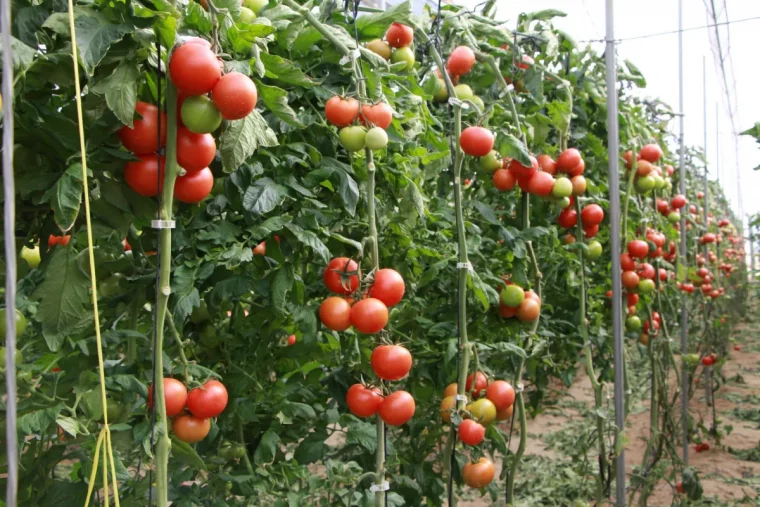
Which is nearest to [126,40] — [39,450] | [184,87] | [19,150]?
[184,87]

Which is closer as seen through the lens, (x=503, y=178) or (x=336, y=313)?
(x=336, y=313)

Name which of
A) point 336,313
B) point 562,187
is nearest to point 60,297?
point 336,313

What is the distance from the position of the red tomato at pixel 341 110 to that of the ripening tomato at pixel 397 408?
1.81 ft

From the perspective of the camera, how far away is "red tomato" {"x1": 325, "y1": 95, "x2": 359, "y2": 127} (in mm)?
1244

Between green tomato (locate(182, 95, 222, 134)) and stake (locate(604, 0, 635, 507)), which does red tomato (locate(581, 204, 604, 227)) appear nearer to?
stake (locate(604, 0, 635, 507))

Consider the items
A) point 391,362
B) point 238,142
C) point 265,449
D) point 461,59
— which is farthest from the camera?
point 461,59

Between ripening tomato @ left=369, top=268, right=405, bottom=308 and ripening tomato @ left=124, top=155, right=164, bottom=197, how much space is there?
1.68 feet

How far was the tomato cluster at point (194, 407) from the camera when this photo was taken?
1042mm

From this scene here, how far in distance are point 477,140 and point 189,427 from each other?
3.25 ft

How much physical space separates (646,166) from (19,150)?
7.40 feet

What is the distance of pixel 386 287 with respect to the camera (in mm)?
1289

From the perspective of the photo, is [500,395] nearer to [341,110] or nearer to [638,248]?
[341,110]

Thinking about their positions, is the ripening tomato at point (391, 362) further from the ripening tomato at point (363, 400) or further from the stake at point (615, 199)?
the stake at point (615, 199)

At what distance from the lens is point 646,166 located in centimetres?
256
